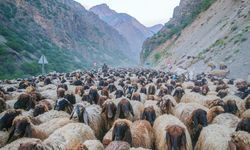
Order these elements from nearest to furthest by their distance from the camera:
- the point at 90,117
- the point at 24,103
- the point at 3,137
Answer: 1. the point at 3,137
2. the point at 90,117
3. the point at 24,103

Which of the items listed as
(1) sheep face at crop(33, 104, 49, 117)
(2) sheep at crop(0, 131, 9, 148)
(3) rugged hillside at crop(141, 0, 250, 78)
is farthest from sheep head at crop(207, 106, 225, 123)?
(3) rugged hillside at crop(141, 0, 250, 78)

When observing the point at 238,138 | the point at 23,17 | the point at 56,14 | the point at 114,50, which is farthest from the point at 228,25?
the point at 114,50

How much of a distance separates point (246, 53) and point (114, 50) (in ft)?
445

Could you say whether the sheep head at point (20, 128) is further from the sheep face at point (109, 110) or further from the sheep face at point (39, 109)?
the sheep face at point (109, 110)

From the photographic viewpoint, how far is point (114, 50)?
171500mm

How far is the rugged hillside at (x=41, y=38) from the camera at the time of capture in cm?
4872

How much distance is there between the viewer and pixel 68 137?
898 centimetres

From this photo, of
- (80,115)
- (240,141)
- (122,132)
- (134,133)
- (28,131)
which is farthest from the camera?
(80,115)

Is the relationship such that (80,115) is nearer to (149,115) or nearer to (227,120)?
(149,115)

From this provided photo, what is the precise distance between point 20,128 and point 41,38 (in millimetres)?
71619

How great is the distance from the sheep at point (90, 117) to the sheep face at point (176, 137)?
128 inches

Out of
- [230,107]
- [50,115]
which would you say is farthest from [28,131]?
[230,107]

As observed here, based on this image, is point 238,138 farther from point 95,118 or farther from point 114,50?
point 114,50

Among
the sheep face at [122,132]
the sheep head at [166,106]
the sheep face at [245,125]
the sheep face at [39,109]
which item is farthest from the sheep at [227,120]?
the sheep face at [39,109]
